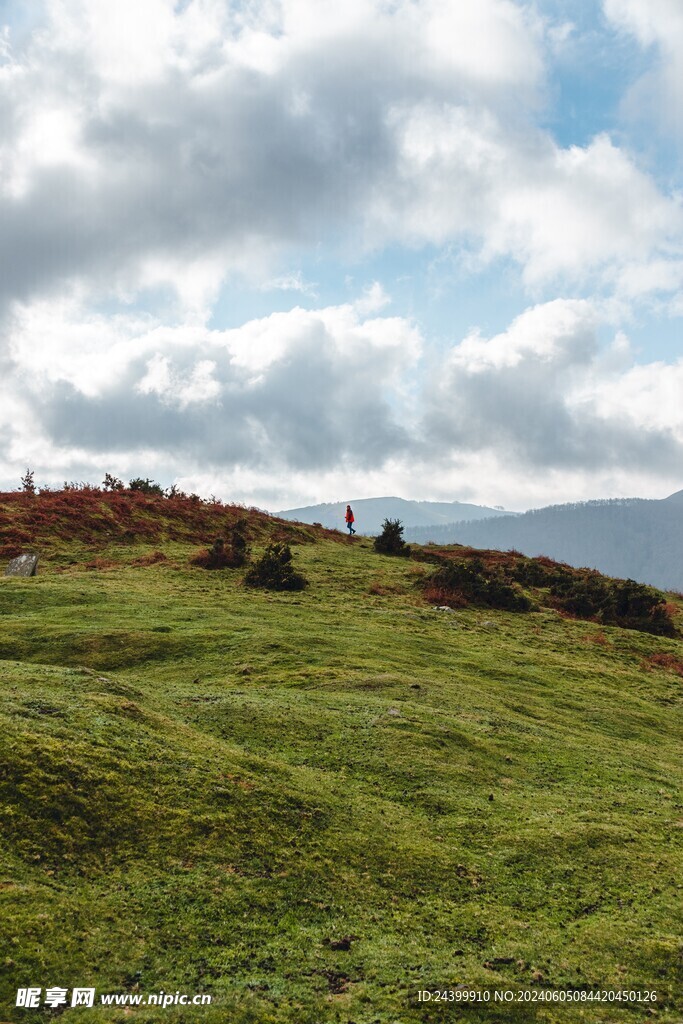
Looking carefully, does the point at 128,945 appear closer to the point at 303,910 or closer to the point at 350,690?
the point at 303,910

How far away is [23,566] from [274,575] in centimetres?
1261

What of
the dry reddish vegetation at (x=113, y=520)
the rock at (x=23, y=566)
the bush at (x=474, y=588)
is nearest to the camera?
the rock at (x=23, y=566)

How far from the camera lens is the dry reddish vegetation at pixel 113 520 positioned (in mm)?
41038

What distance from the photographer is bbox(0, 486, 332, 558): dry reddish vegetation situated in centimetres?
4104

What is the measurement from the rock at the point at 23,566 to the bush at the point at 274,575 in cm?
1075

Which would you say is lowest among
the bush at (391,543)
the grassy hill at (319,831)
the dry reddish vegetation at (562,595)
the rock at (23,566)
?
the grassy hill at (319,831)

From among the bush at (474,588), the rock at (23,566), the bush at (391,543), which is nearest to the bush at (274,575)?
the bush at (474,588)

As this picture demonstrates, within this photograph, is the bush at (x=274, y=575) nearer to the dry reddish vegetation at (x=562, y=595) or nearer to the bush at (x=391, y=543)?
the dry reddish vegetation at (x=562, y=595)

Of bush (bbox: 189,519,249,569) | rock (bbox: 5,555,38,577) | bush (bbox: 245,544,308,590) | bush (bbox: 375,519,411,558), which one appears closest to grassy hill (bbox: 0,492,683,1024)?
rock (bbox: 5,555,38,577)

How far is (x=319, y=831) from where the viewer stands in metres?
10.9

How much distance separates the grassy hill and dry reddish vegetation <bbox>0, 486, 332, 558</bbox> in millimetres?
18065

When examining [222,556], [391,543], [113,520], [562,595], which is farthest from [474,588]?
[113,520]

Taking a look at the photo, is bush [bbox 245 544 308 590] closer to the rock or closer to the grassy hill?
the grassy hill

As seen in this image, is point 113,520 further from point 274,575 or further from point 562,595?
point 562,595
